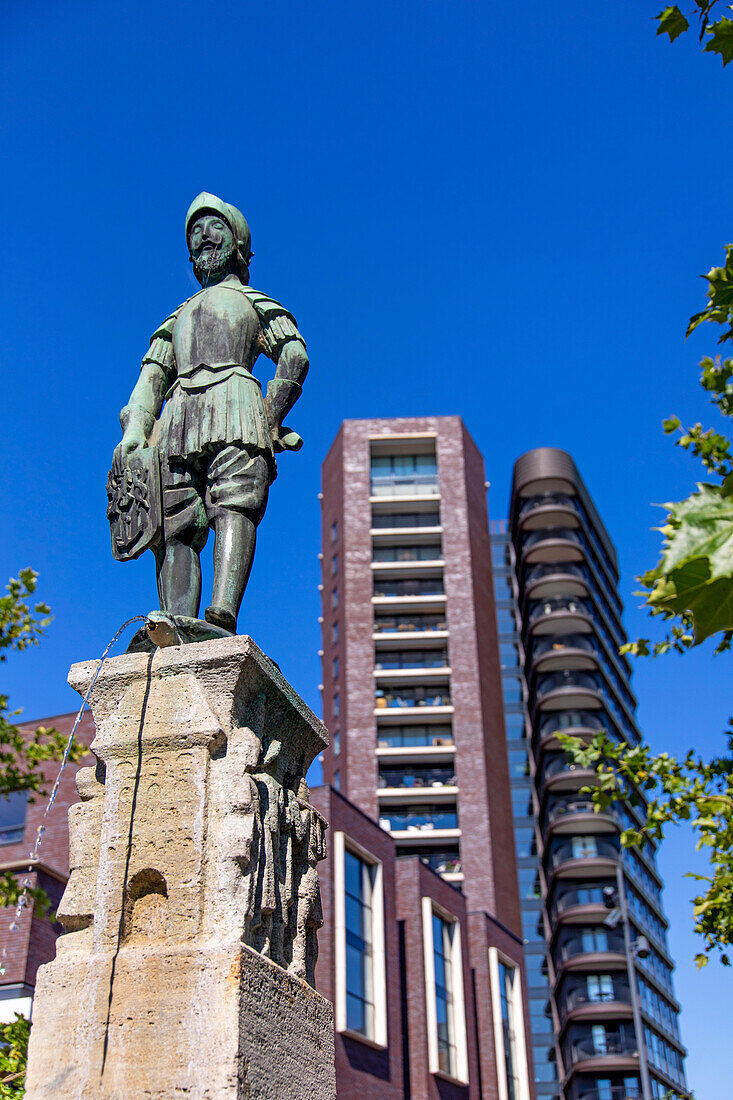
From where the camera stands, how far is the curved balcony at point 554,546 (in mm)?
70625

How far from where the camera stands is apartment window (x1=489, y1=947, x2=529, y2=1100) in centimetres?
3506

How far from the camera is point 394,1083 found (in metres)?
27.3

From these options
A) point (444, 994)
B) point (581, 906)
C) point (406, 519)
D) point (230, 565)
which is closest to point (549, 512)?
point (406, 519)

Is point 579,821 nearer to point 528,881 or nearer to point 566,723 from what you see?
point 566,723

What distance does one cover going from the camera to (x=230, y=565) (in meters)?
5.29

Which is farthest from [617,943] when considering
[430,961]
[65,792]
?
[65,792]

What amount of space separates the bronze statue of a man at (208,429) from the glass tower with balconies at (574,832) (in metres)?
50.4

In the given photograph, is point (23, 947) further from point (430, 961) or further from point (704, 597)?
point (704, 597)

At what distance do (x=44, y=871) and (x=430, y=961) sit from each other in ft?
48.7

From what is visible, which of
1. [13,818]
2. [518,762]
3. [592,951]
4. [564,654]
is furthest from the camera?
[518,762]

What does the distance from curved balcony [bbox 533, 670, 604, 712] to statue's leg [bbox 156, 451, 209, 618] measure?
205 feet

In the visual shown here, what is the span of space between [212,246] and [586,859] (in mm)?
58383

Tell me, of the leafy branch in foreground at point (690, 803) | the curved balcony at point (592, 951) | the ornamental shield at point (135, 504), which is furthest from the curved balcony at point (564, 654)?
the ornamental shield at point (135, 504)

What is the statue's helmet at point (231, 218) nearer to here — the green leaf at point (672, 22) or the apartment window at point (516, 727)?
the green leaf at point (672, 22)
